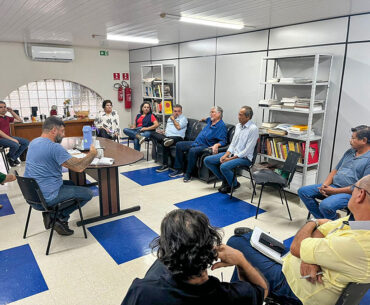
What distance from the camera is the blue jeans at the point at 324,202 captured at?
9.64 feet

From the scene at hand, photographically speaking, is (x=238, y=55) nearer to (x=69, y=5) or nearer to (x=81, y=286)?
(x=69, y=5)

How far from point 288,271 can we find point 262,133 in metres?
3.05

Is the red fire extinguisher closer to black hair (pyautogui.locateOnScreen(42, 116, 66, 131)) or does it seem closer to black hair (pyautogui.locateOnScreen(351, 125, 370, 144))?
black hair (pyautogui.locateOnScreen(42, 116, 66, 131))

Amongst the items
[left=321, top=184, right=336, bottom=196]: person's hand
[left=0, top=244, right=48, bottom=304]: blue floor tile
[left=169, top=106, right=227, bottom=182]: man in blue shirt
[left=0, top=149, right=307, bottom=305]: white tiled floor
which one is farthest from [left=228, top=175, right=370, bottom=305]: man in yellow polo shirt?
[left=169, top=106, right=227, bottom=182]: man in blue shirt

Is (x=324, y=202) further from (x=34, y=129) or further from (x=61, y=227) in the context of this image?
(x=34, y=129)

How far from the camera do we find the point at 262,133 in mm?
4535

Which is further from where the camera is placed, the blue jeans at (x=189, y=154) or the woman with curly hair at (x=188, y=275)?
the blue jeans at (x=189, y=154)

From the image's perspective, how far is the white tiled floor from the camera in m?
2.37

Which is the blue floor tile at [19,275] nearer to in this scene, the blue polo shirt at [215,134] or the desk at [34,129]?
the blue polo shirt at [215,134]

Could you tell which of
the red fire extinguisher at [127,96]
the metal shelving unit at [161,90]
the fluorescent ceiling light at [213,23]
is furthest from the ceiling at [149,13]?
the red fire extinguisher at [127,96]

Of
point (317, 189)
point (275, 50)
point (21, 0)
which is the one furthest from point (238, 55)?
point (21, 0)

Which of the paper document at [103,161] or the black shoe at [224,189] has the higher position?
the paper document at [103,161]

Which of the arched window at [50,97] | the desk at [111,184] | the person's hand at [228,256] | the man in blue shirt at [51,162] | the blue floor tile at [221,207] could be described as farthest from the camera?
the arched window at [50,97]

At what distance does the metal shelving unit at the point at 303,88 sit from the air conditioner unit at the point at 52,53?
5.29m
